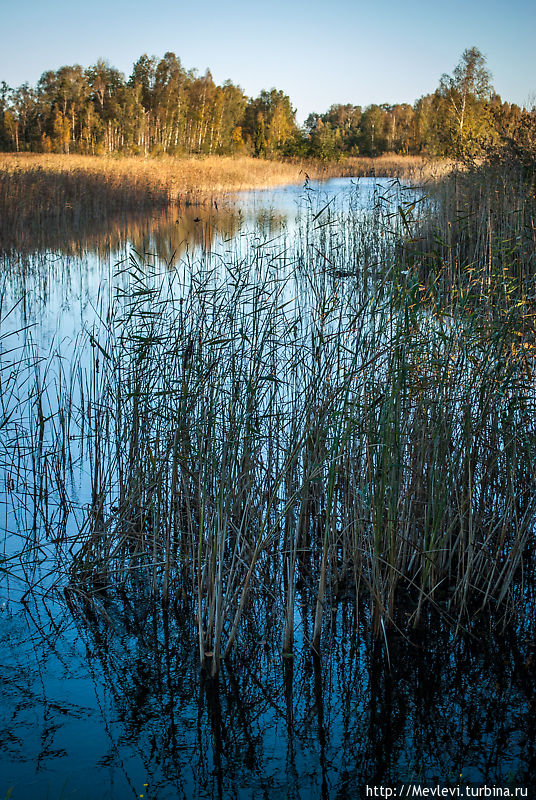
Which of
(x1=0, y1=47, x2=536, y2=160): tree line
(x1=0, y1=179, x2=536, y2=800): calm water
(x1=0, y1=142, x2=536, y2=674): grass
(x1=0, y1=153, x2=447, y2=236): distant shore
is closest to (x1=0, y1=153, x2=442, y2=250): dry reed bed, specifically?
(x1=0, y1=153, x2=447, y2=236): distant shore

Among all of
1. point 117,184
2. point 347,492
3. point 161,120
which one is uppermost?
point 161,120

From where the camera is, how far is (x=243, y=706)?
2.27m

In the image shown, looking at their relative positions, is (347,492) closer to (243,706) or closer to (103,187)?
(243,706)

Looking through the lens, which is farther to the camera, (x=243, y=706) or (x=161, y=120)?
(x=161, y=120)

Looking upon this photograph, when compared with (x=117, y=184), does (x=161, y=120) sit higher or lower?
higher

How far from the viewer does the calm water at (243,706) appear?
197cm

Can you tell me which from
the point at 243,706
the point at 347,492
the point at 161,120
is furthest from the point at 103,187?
the point at 161,120

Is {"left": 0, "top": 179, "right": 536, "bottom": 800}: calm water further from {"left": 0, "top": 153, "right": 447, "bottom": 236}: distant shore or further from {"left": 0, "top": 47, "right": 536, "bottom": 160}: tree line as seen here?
{"left": 0, "top": 47, "right": 536, "bottom": 160}: tree line

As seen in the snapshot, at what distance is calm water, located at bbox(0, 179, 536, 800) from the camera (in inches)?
77.7

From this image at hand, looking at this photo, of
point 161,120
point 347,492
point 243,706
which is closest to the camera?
point 243,706

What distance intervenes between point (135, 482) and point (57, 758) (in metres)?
1.30

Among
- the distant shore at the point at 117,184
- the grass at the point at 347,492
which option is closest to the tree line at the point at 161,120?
the distant shore at the point at 117,184

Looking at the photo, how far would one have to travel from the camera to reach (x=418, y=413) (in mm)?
2914

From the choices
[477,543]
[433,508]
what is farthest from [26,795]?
[477,543]
